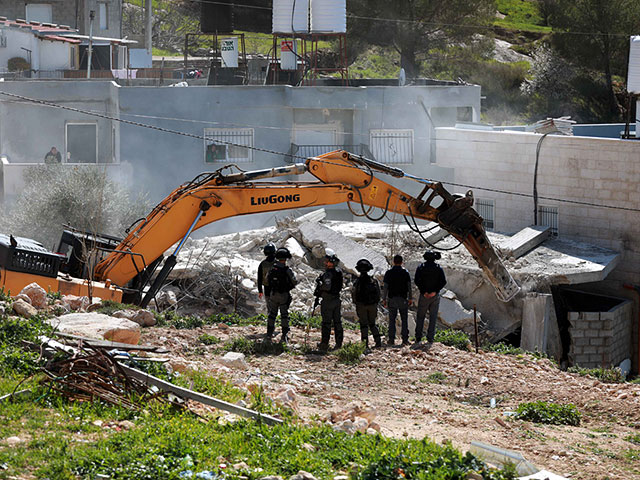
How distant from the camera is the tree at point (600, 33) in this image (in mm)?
45144

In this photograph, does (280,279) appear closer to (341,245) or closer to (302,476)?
(341,245)

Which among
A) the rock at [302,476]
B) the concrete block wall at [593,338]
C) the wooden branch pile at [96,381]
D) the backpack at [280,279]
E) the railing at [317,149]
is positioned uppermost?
the railing at [317,149]

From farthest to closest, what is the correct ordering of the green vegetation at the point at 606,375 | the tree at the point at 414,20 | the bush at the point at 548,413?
the tree at the point at 414,20 < the green vegetation at the point at 606,375 < the bush at the point at 548,413

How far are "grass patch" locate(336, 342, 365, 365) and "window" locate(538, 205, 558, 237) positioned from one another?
11492 mm

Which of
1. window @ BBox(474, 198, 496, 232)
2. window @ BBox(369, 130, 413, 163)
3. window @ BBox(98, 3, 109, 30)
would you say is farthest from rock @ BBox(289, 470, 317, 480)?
window @ BBox(98, 3, 109, 30)

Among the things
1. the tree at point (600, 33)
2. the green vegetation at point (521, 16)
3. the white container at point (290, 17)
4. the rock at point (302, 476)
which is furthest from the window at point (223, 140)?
the green vegetation at point (521, 16)

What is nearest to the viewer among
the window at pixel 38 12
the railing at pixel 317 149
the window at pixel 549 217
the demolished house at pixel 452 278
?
the demolished house at pixel 452 278

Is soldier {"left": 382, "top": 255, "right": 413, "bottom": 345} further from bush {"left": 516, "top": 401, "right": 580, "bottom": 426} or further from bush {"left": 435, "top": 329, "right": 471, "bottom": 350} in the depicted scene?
bush {"left": 516, "top": 401, "right": 580, "bottom": 426}

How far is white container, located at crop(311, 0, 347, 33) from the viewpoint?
30734 millimetres

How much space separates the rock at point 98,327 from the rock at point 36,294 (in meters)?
1.25

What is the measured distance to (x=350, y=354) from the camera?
44.5ft

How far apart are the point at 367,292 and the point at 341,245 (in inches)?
253

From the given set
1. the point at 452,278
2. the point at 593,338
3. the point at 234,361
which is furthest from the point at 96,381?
the point at 593,338

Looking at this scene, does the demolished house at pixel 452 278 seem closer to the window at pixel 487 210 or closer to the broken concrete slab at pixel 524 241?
the broken concrete slab at pixel 524 241
